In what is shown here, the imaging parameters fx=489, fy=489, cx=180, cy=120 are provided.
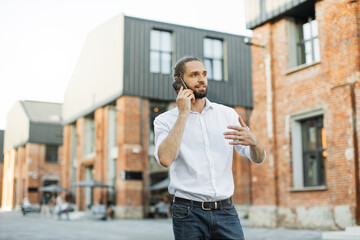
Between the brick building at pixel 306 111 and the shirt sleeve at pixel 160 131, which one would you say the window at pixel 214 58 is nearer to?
the brick building at pixel 306 111

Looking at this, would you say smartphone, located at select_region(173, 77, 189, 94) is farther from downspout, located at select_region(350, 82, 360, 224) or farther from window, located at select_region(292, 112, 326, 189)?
window, located at select_region(292, 112, 326, 189)

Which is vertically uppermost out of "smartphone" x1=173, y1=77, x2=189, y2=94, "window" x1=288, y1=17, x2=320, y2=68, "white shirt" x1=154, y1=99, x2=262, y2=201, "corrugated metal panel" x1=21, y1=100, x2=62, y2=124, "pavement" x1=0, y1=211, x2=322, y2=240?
"corrugated metal panel" x1=21, y1=100, x2=62, y2=124

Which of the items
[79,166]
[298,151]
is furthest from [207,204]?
[79,166]

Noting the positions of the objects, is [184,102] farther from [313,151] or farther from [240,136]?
[313,151]

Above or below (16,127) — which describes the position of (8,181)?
below

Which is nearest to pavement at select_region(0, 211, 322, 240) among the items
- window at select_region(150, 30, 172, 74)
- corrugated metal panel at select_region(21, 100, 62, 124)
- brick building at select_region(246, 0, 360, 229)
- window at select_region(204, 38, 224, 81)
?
brick building at select_region(246, 0, 360, 229)

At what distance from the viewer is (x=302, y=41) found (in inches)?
686

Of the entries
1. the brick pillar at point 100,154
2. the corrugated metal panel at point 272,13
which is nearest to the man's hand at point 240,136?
the corrugated metal panel at point 272,13

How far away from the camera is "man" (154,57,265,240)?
318 cm

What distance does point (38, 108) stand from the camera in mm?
53156

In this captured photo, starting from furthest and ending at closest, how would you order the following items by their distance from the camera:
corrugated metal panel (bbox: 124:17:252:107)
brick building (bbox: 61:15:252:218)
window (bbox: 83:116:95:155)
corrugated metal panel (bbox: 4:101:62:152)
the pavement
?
corrugated metal panel (bbox: 4:101:62:152)
window (bbox: 83:116:95:155)
corrugated metal panel (bbox: 124:17:252:107)
brick building (bbox: 61:15:252:218)
the pavement

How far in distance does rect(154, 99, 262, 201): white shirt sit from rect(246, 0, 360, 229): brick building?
11726mm

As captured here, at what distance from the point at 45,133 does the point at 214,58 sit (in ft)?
84.0

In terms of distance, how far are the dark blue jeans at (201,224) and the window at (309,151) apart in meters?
13.4
